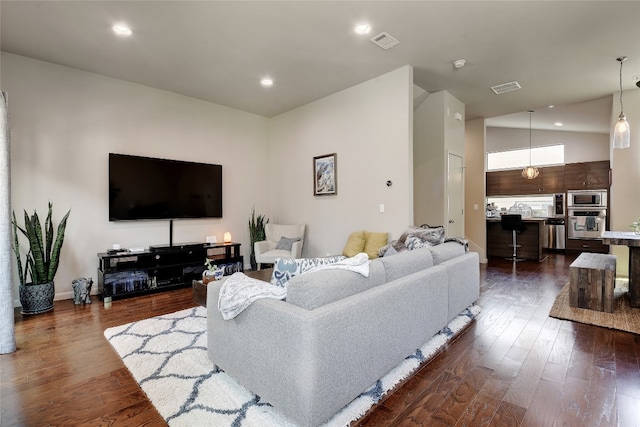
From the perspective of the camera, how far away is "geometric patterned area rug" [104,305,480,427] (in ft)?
5.66

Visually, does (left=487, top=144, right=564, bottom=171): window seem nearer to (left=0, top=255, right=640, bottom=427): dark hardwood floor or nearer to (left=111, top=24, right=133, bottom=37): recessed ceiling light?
(left=0, top=255, right=640, bottom=427): dark hardwood floor

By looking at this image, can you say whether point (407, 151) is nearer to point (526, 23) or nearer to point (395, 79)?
point (395, 79)

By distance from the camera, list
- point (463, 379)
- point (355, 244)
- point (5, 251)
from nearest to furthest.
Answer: point (463, 379) < point (5, 251) < point (355, 244)

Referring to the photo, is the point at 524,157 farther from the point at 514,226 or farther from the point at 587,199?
the point at 514,226

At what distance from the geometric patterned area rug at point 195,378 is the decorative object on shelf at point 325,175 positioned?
9.40 feet

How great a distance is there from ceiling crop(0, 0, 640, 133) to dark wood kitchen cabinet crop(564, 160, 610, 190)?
3463 mm

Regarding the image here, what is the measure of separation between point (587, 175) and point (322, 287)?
9164mm

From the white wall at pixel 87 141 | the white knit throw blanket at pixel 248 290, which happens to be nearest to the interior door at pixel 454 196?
the white knit throw blanket at pixel 248 290

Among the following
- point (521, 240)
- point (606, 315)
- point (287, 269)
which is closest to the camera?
point (287, 269)

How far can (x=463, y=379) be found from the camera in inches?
82.8

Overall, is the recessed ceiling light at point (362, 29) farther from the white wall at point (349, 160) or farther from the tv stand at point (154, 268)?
the tv stand at point (154, 268)

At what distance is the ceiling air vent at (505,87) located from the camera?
4848 mm

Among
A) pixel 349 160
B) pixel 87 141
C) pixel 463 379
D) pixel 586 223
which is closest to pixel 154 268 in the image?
pixel 87 141

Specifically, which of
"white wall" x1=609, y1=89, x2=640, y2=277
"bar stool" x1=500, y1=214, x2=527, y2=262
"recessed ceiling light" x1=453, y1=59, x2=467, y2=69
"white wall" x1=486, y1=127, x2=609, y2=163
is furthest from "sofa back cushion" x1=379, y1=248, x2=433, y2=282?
"white wall" x1=486, y1=127, x2=609, y2=163
